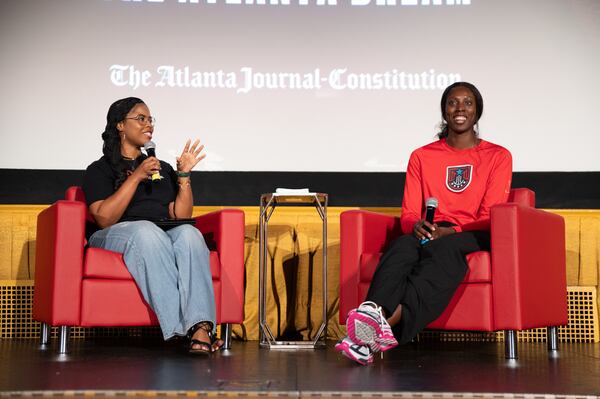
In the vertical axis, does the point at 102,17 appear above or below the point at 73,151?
above

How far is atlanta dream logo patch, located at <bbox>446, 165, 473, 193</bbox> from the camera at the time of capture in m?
3.33

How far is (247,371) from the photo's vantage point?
254 centimetres

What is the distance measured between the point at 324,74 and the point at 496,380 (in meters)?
2.58

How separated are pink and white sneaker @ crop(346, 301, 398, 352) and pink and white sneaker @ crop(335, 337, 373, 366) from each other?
2cm

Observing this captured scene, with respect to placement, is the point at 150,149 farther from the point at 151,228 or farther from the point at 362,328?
the point at 362,328

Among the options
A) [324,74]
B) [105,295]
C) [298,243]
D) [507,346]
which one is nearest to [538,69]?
[324,74]

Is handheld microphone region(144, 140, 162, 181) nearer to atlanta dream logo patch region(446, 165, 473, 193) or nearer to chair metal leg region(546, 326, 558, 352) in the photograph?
atlanta dream logo patch region(446, 165, 473, 193)

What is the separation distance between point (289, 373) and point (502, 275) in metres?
0.95

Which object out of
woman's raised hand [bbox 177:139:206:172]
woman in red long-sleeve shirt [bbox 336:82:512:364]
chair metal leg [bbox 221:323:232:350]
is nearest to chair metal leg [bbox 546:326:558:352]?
woman in red long-sleeve shirt [bbox 336:82:512:364]

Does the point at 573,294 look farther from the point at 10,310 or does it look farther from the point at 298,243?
the point at 10,310

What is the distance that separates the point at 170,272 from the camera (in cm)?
302

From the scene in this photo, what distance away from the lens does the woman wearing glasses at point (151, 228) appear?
2979 millimetres

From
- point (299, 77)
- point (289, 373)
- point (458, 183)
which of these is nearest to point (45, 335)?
point (289, 373)

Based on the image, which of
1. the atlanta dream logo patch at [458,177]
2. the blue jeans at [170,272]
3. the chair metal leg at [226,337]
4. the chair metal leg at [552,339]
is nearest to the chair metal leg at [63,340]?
the blue jeans at [170,272]
